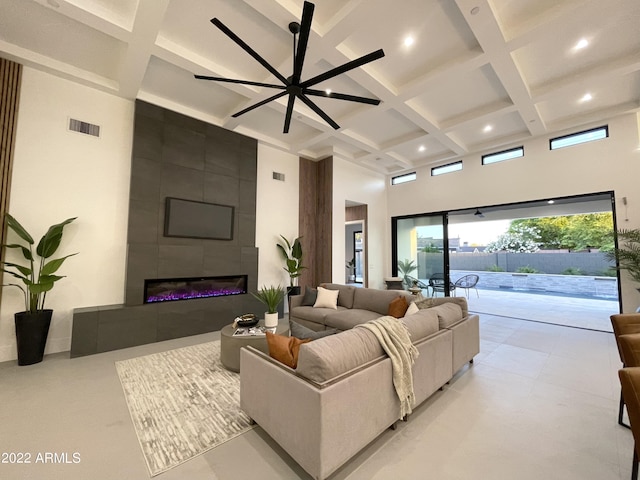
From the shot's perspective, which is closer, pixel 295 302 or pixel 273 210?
pixel 295 302

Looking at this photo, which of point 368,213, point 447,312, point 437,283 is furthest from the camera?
point 368,213

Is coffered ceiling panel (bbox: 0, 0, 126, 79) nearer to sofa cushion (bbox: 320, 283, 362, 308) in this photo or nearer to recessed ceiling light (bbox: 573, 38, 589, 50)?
sofa cushion (bbox: 320, 283, 362, 308)

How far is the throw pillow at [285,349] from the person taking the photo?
1.81 m

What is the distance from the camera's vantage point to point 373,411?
5.80 ft

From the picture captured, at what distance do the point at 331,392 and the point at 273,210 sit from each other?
5.15 meters

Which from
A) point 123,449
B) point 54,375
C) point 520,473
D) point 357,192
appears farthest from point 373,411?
point 357,192

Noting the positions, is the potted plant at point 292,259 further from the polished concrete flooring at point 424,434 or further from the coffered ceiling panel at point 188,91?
the polished concrete flooring at point 424,434

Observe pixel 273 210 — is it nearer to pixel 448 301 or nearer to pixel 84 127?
pixel 84 127

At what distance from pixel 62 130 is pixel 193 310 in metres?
3.34

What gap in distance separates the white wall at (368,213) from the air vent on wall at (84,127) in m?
4.78

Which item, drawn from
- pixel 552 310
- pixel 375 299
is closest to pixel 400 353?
pixel 375 299

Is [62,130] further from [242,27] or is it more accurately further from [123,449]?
[123,449]

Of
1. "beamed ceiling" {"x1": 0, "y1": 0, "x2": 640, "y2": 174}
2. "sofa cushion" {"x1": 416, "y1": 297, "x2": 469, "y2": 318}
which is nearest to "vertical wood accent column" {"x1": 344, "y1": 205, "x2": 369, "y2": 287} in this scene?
"beamed ceiling" {"x1": 0, "y1": 0, "x2": 640, "y2": 174}

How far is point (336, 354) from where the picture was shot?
1.65 meters
